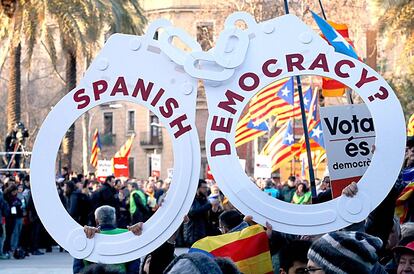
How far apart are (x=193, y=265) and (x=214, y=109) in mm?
2923

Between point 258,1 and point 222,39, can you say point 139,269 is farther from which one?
point 258,1

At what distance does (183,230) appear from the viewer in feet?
75.5

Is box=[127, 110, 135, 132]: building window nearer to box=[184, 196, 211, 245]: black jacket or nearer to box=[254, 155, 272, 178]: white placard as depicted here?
box=[254, 155, 272, 178]: white placard

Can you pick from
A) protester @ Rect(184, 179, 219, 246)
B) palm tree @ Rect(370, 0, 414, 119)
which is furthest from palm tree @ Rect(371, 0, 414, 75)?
protester @ Rect(184, 179, 219, 246)

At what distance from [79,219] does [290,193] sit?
5.31 metres

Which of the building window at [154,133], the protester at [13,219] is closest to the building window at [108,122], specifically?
the building window at [154,133]

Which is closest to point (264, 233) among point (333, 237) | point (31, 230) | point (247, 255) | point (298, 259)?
point (247, 255)

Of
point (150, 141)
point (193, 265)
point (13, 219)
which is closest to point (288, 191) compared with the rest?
point (13, 219)

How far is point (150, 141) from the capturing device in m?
75.1

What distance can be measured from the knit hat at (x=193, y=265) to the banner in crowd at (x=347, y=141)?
3.21 metres

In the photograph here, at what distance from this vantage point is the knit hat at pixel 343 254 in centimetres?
534

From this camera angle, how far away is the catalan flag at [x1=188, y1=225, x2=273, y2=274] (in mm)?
7434

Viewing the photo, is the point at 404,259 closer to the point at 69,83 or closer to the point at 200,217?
the point at 200,217

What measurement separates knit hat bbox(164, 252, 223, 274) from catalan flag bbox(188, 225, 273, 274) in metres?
2.47
